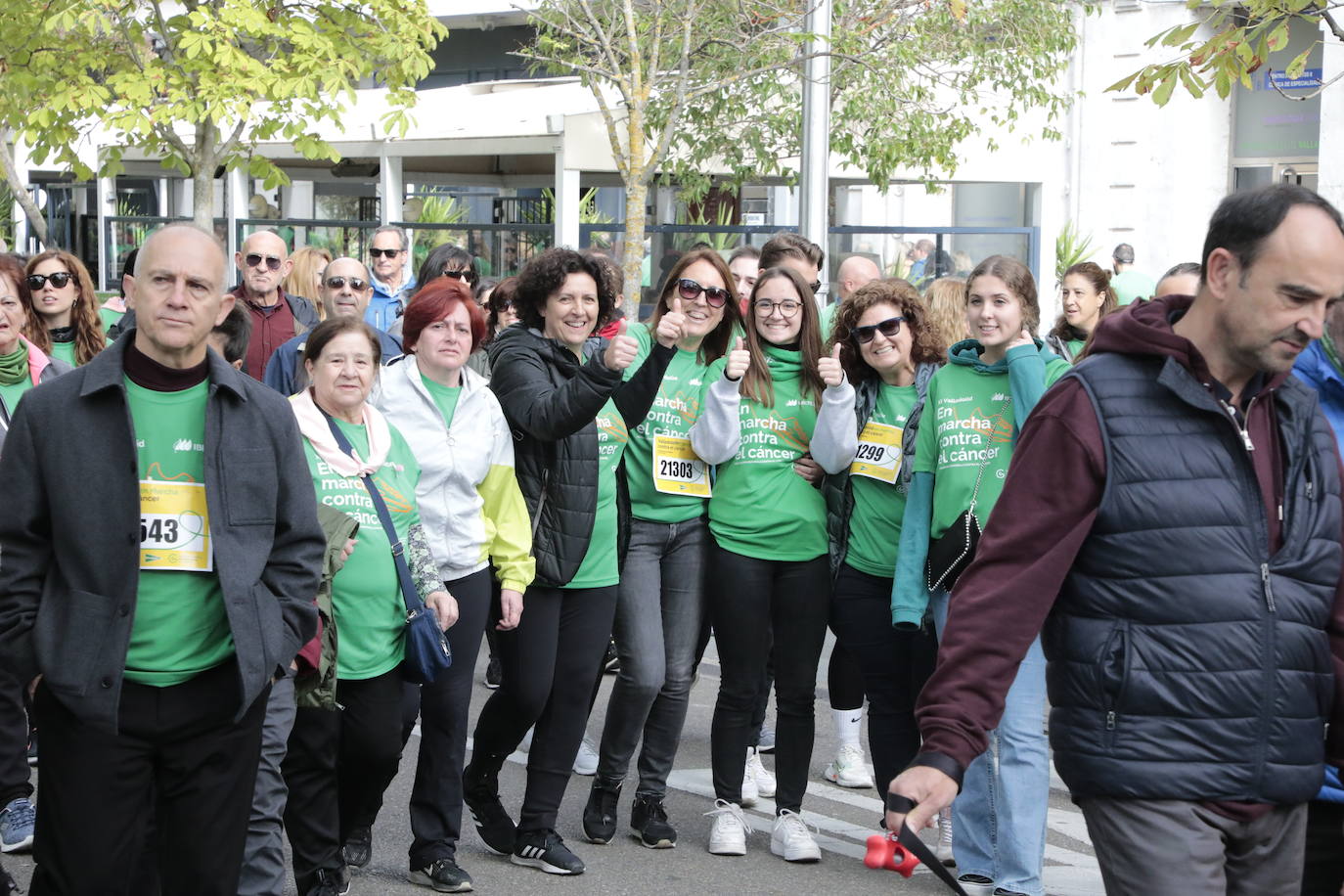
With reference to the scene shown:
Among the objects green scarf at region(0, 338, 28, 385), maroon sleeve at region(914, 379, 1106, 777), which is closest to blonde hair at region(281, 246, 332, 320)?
green scarf at region(0, 338, 28, 385)

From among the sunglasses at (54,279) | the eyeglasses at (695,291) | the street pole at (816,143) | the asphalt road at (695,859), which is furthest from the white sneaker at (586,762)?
the street pole at (816,143)

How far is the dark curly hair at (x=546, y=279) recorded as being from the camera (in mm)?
6105

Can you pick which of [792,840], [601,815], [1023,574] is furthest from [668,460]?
[1023,574]

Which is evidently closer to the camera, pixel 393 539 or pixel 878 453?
pixel 393 539

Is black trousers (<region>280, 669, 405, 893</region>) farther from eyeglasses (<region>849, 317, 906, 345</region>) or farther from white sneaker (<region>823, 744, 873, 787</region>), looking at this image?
white sneaker (<region>823, 744, 873, 787</region>)

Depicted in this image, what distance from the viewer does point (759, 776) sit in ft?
23.2

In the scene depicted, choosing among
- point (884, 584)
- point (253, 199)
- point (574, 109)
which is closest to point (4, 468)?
point (884, 584)

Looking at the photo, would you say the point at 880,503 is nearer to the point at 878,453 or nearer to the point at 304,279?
the point at 878,453

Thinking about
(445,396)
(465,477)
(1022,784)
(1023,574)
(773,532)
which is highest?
(445,396)

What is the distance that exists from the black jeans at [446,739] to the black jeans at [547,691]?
0.21 m

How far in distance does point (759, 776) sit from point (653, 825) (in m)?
0.91

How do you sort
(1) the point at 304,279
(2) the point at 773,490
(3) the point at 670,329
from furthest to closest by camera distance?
(1) the point at 304,279
(2) the point at 773,490
(3) the point at 670,329

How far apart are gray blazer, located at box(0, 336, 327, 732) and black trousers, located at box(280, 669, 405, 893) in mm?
1257

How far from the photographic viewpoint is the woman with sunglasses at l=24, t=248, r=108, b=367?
24.5 ft
